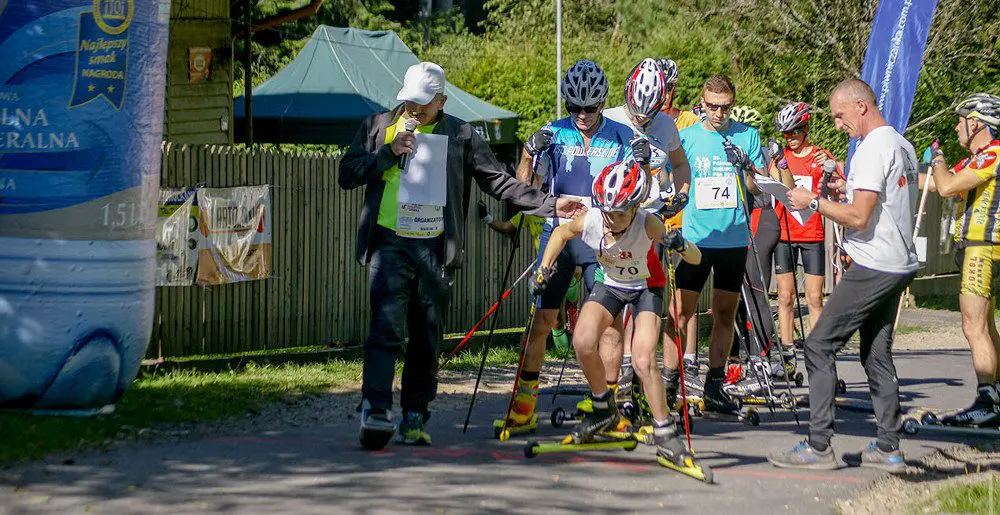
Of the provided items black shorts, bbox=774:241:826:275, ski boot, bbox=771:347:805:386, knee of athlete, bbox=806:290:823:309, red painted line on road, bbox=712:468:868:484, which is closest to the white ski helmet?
red painted line on road, bbox=712:468:868:484

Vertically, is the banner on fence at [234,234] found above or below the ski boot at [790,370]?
above

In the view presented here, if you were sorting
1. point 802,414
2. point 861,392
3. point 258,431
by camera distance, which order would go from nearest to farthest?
point 258,431 → point 802,414 → point 861,392

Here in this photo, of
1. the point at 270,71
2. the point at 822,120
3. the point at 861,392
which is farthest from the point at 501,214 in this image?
the point at 270,71

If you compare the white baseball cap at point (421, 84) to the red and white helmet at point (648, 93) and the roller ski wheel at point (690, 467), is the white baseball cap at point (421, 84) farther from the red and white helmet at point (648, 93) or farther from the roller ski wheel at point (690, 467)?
the roller ski wheel at point (690, 467)

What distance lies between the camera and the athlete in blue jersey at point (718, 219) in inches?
379

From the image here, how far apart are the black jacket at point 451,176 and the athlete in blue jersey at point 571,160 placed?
0.67ft

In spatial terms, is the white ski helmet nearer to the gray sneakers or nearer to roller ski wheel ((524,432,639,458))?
roller ski wheel ((524,432,639,458))

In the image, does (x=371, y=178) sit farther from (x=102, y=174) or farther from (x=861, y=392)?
(x=861, y=392)

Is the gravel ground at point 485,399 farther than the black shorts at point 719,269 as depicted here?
No

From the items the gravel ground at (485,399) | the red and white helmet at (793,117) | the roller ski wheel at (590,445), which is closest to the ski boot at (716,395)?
the gravel ground at (485,399)

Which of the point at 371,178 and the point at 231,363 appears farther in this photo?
the point at 231,363

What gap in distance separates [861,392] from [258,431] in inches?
216

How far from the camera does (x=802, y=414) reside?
10188 mm

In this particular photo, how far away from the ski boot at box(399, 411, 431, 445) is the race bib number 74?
9.14ft
